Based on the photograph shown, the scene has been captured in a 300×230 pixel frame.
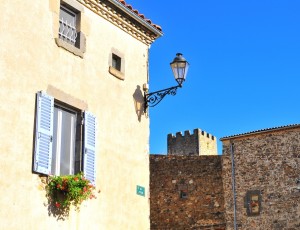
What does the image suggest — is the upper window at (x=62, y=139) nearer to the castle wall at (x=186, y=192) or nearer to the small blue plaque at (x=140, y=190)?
the small blue plaque at (x=140, y=190)

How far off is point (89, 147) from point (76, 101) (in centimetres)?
86

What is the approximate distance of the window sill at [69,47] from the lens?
10797mm

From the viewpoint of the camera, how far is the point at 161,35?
13.6m

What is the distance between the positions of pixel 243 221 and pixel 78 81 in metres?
16.1

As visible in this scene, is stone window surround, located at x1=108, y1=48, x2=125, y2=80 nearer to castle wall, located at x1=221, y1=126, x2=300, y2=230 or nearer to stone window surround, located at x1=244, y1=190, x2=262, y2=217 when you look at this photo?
castle wall, located at x1=221, y1=126, x2=300, y2=230

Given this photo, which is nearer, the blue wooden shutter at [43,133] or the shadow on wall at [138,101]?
the blue wooden shutter at [43,133]

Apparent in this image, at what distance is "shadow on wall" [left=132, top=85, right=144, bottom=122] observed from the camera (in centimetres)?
1269

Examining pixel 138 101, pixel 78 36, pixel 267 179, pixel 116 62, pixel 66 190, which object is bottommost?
pixel 66 190

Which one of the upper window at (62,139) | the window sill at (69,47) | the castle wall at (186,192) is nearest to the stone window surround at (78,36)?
the window sill at (69,47)

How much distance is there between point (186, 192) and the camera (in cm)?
2831

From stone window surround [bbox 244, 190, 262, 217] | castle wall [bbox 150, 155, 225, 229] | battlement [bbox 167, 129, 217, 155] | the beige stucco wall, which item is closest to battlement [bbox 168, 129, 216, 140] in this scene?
battlement [bbox 167, 129, 217, 155]

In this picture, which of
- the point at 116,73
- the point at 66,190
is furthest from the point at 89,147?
the point at 116,73

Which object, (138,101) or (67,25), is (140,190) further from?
(67,25)

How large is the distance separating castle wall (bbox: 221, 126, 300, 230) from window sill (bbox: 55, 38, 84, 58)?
15.5 metres
